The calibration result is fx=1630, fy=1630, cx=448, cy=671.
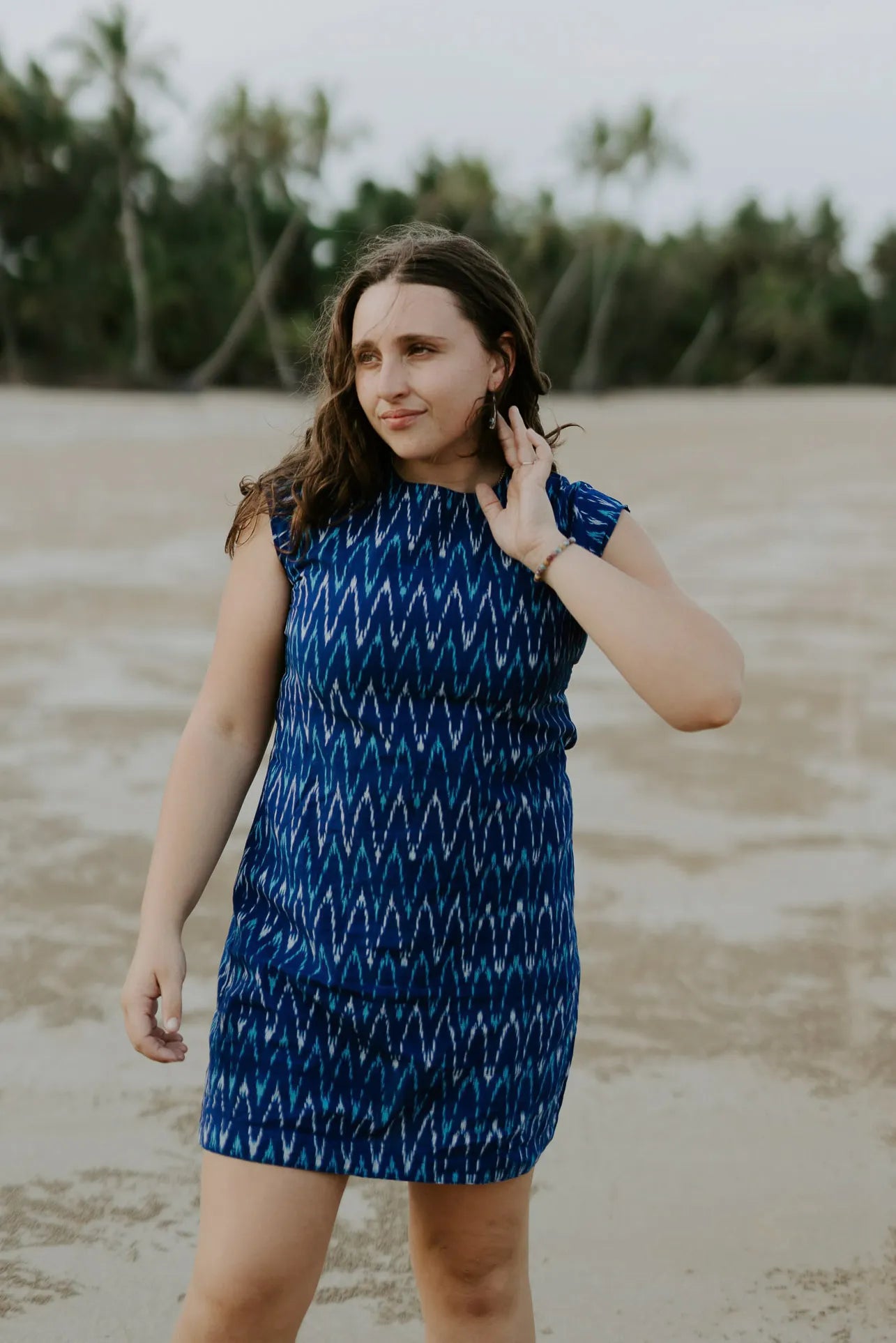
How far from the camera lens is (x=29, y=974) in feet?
15.7

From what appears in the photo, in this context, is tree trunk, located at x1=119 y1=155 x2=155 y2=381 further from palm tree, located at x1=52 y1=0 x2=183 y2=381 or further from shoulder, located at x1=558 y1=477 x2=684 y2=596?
shoulder, located at x1=558 y1=477 x2=684 y2=596

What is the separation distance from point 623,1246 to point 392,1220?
1.61 feet

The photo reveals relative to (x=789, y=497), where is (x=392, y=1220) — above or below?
above

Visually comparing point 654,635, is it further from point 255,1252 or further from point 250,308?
point 250,308

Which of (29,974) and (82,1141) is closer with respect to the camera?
(82,1141)

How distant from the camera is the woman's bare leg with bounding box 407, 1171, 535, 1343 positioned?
7.14 ft

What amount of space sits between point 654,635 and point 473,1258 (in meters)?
0.88

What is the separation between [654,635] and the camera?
82.4 inches

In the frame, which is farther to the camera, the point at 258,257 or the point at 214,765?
the point at 258,257

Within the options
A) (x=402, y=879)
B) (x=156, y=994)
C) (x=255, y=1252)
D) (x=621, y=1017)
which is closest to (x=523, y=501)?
(x=402, y=879)

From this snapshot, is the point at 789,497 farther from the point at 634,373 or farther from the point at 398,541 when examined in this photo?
the point at 634,373

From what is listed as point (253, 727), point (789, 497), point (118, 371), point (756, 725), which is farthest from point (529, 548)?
point (118, 371)

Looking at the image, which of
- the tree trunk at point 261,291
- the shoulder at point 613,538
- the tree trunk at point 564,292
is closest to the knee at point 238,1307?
the shoulder at point 613,538

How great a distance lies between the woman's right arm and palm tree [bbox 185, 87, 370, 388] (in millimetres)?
53281
